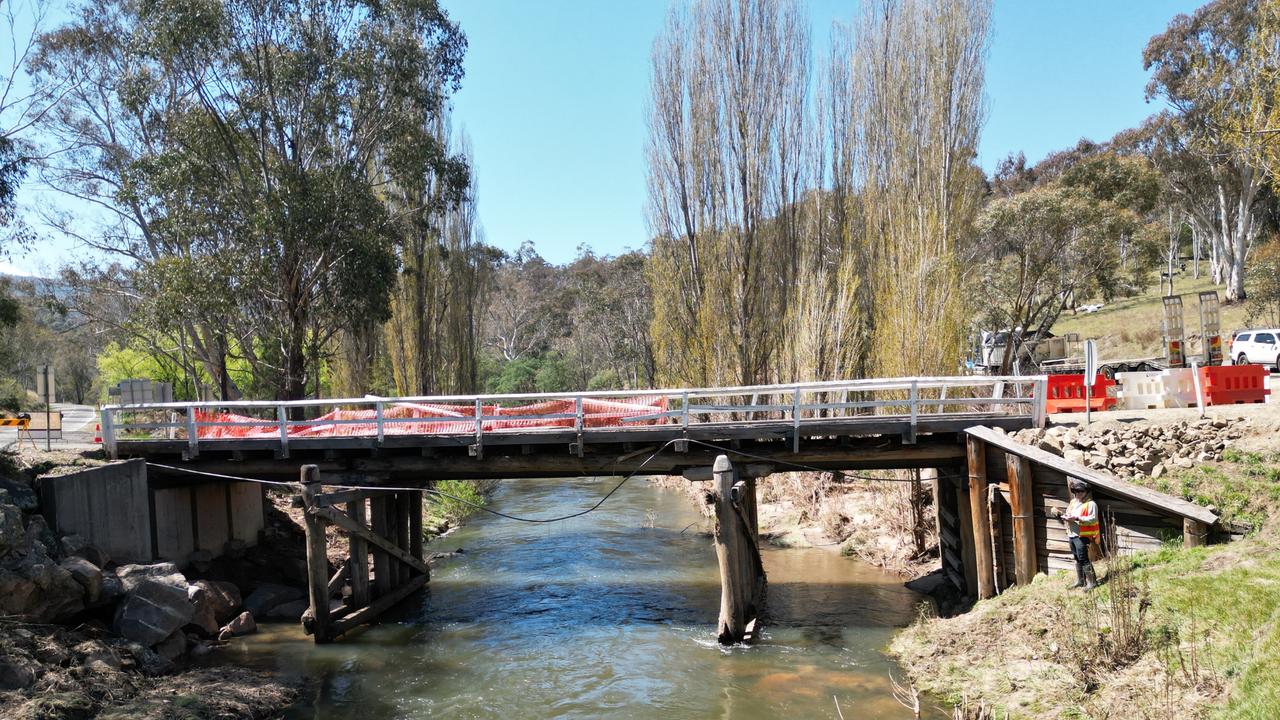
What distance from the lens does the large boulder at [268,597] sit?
594 inches

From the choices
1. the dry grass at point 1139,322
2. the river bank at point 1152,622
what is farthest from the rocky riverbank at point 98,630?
the dry grass at point 1139,322

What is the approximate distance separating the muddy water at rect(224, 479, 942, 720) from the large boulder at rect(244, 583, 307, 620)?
2.79 feet

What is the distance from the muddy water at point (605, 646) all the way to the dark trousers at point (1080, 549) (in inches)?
108

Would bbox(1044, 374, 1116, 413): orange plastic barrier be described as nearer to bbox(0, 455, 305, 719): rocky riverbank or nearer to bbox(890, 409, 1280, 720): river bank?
bbox(890, 409, 1280, 720): river bank

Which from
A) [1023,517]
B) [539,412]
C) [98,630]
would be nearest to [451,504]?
[539,412]

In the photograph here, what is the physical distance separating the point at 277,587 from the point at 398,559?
90.4 inches

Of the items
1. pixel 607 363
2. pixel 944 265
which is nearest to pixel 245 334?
pixel 944 265

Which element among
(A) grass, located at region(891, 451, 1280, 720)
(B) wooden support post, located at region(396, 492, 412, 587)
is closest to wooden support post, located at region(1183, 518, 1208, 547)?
(A) grass, located at region(891, 451, 1280, 720)

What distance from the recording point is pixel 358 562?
48.0 ft

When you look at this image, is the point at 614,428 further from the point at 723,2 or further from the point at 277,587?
the point at 723,2

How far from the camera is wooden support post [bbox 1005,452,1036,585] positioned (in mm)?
11461

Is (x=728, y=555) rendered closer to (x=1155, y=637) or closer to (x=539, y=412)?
(x=539, y=412)

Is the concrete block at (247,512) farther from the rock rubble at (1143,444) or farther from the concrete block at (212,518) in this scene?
the rock rubble at (1143,444)

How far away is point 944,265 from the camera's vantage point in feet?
65.8
